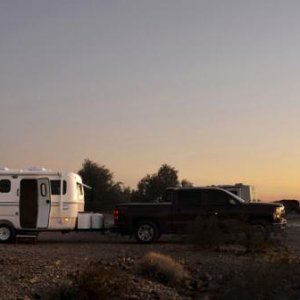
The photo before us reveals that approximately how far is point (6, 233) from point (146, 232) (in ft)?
16.4

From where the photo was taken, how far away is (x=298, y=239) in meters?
28.3

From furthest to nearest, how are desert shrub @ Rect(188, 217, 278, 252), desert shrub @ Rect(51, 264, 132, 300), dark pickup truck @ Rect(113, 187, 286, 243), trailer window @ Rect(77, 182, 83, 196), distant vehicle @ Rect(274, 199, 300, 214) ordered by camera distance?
distant vehicle @ Rect(274, 199, 300, 214)
trailer window @ Rect(77, 182, 83, 196)
dark pickup truck @ Rect(113, 187, 286, 243)
desert shrub @ Rect(188, 217, 278, 252)
desert shrub @ Rect(51, 264, 132, 300)

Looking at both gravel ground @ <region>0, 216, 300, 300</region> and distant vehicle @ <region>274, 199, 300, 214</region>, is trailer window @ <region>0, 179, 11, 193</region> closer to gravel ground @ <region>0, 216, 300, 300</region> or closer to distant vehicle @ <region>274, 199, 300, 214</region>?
gravel ground @ <region>0, 216, 300, 300</region>

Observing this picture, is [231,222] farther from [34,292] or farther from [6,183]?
[34,292]

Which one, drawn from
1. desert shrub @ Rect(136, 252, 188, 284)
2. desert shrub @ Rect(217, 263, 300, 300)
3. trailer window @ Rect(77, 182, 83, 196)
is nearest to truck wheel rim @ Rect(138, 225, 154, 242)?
trailer window @ Rect(77, 182, 83, 196)

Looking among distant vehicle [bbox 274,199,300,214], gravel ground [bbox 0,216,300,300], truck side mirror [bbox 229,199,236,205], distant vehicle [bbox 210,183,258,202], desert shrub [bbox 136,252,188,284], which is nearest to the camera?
gravel ground [bbox 0,216,300,300]

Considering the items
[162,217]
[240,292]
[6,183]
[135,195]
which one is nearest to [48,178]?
[6,183]

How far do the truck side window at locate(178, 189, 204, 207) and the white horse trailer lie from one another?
3.77 m

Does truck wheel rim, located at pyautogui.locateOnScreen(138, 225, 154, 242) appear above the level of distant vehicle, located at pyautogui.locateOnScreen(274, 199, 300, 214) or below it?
below

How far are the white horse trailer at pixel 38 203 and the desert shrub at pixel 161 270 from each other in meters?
9.77

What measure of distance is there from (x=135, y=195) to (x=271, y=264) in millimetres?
55263

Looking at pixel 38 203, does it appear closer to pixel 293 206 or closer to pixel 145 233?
pixel 145 233

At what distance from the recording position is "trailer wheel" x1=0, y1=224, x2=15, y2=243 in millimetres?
25531

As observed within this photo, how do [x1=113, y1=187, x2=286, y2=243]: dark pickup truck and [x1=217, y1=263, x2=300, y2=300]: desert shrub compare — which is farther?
[x1=113, y1=187, x2=286, y2=243]: dark pickup truck
